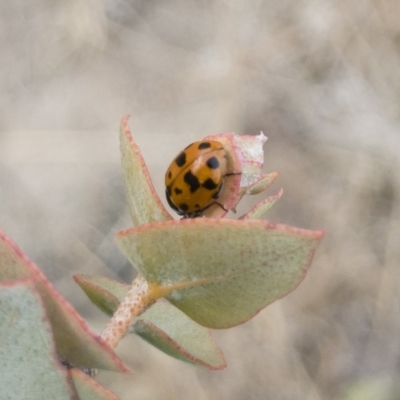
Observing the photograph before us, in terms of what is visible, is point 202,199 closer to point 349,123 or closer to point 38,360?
point 38,360

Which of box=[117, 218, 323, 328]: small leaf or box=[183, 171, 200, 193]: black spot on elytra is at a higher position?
box=[117, 218, 323, 328]: small leaf

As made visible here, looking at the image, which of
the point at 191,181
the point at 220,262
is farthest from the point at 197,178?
the point at 220,262

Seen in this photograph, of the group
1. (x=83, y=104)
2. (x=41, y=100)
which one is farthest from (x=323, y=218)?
(x=41, y=100)

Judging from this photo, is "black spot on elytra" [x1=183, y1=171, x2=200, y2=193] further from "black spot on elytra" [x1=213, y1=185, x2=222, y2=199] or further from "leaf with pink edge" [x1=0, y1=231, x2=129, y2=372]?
"leaf with pink edge" [x1=0, y1=231, x2=129, y2=372]

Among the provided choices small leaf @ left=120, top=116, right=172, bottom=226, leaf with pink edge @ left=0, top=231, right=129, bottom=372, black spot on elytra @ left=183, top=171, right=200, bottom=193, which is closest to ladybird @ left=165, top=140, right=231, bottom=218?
black spot on elytra @ left=183, top=171, right=200, bottom=193

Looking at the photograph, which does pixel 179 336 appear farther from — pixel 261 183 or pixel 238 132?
pixel 238 132
